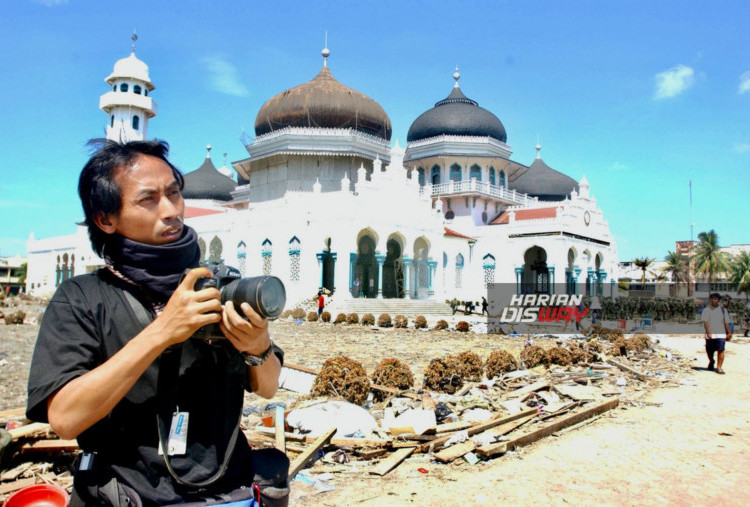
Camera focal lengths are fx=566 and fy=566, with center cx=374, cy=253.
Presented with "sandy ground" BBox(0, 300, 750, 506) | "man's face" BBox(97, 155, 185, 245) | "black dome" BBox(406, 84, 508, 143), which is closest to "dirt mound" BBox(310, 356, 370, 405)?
"sandy ground" BBox(0, 300, 750, 506)

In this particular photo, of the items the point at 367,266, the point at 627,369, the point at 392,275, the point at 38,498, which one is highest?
the point at 367,266

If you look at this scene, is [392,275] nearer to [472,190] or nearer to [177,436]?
[472,190]

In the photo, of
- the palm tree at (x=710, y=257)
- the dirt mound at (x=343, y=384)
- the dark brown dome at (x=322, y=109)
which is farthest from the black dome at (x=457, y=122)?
the dirt mound at (x=343, y=384)

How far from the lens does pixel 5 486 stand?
14.2 feet

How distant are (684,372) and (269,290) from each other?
12.6 meters

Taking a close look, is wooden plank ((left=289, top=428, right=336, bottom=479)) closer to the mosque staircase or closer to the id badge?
the id badge

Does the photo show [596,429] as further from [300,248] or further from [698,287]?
[698,287]

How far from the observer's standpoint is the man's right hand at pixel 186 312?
1.52 metres

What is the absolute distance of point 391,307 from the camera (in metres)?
26.7

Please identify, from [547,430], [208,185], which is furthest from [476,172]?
[547,430]

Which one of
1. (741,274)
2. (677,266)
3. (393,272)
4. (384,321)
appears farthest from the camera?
(677,266)

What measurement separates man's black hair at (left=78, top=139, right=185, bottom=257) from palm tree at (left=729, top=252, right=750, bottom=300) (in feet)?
174

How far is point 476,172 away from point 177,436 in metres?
38.2

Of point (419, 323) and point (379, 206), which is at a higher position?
point (379, 206)
